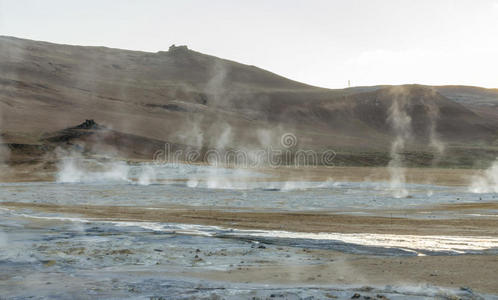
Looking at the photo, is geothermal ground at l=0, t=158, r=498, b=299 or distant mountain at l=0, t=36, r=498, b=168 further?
distant mountain at l=0, t=36, r=498, b=168

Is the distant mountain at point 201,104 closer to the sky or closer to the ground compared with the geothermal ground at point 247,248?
closer to the sky

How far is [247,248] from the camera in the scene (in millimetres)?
13961

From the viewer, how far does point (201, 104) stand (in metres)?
132

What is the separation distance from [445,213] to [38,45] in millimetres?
158743

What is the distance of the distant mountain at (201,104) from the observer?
96.8 m

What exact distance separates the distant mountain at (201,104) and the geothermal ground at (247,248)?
48.5 metres

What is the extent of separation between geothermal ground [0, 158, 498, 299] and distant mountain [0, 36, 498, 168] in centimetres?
4850

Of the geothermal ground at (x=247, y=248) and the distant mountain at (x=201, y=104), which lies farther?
the distant mountain at (x=201, y=104)

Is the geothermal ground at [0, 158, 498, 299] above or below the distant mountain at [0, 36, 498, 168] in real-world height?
below

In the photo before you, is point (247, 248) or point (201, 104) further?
point (201, 104)

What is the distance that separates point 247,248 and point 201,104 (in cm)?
11869

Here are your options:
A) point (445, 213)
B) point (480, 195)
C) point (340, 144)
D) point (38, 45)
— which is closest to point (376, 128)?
point (340, 144)

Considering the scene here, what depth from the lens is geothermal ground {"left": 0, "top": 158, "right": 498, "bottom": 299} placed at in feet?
33.2

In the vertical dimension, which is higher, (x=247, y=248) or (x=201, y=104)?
(x=201, y=104)
